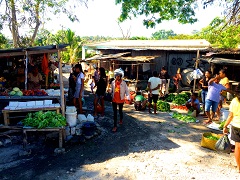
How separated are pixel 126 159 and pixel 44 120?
227 centimetres

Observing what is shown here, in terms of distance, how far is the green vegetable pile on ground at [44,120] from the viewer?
5527 mm

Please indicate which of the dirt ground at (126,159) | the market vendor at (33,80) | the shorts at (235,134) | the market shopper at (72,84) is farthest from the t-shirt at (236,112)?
the market vendor at (33,80)

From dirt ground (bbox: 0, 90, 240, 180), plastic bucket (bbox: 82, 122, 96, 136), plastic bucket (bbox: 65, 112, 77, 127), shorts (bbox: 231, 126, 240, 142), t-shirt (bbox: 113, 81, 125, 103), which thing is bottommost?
dirt ground (bbox: 0, 90, 240, 180)

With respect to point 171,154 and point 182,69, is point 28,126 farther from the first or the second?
point 182,69

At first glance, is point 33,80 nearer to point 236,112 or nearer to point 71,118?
point 71,118

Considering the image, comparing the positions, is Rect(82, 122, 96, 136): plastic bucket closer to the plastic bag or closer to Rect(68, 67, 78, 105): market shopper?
Rect(68, 67, 78, 105): market shopper

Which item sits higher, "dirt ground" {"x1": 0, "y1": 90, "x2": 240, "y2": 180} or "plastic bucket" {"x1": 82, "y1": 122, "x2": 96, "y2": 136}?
"plastic bucket" {"x1": 82, "y1": 122, "x2": 96, "y2": 136}

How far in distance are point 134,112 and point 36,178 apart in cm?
551

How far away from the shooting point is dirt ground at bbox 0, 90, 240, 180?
4.55 metres

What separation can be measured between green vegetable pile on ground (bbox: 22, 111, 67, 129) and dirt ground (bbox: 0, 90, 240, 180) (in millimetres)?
650

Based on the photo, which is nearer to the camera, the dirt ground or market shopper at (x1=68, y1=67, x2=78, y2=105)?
the dirt ground

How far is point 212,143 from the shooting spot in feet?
18.6

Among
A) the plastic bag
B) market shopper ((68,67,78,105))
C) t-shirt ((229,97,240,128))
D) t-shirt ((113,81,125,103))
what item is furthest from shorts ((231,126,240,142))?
market shopper ((68,67,78,105))

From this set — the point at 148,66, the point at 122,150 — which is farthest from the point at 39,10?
the point at 122,150
